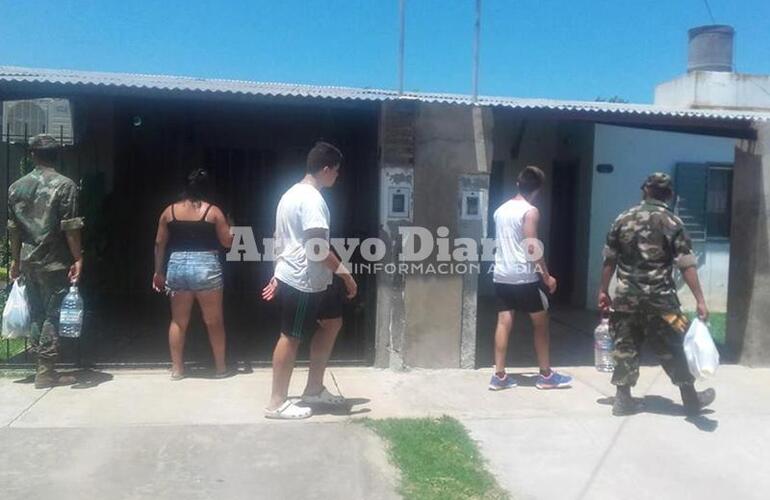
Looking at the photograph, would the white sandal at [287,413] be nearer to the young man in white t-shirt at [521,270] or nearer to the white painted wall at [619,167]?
the young man in white t-shirt at [521,270]

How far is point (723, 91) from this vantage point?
44.1 ft

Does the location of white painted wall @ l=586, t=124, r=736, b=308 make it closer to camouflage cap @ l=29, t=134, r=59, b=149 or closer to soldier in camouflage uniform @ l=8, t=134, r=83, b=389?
soldier in camouflage uniform @ l=8, t=134, r=83, b=389

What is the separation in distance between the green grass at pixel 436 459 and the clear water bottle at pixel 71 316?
2263 millimetres

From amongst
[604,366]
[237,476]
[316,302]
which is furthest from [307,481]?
[604,366]

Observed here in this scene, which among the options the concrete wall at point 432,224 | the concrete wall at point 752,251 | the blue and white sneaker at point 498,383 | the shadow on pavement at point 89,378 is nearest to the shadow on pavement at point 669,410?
the blue and white sneaker at point 498,383

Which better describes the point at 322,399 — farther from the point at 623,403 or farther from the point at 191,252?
the point at 623,403

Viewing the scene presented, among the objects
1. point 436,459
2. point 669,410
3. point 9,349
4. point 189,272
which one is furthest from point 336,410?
point 9,349

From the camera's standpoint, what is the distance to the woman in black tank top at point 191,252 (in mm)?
5586

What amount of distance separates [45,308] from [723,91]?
40.7 feet

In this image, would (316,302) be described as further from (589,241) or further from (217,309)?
(589,241)

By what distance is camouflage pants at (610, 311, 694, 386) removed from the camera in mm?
4953

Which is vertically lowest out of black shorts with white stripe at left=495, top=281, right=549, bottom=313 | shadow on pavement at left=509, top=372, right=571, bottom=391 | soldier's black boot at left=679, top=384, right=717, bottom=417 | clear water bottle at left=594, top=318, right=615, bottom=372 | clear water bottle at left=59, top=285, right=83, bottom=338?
shadow on pavement at left=509, top=372, right=571, bottom=391


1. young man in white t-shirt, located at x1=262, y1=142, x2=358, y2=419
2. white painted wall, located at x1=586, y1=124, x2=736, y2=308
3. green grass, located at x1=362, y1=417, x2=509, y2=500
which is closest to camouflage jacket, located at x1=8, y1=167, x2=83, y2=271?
young man in white t-shirt, located at x1=262, y1=142, x2=358, y2=419

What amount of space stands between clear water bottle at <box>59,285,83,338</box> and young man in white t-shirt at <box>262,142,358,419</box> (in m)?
1.54
